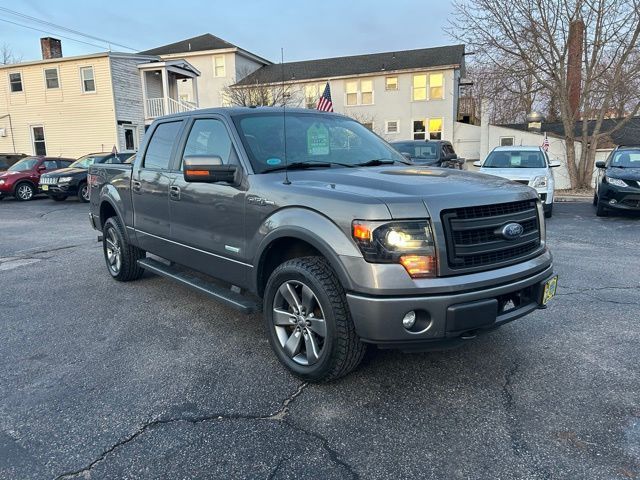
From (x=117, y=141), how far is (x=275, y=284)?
79.4 ft

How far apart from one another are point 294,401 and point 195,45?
3765 centimetres

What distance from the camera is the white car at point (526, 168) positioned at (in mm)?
9984

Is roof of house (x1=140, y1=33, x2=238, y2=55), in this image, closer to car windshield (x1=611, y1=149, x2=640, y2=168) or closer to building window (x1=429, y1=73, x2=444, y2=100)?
building window (x1=429, y1=73, x2=444, y2=100)

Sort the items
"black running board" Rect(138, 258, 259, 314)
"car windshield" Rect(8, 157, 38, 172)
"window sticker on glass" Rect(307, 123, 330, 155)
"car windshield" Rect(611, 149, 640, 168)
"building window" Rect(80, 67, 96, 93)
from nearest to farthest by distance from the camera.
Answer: "black running board" Rect(138, 258, 259, 314) < "window sticker on glass" Rect(307, 123, 330, 155) < "car windshield" Rect(611, 149, 640, 168) < "car windshield" Rect(8, 157, 38, 172) < "building window" Rect(80, 67, 96, 93)

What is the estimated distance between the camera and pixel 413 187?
118 inches

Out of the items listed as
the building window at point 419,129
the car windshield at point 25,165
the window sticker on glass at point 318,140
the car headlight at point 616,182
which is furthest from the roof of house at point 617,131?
the window sticker on glass at point 318,140

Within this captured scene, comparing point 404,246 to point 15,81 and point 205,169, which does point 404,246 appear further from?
point 15,81

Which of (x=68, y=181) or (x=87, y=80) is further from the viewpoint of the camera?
(x=87, y=80)

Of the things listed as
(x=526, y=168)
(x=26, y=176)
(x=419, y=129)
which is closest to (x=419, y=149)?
(x=526, y=168)

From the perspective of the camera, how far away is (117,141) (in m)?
24.5

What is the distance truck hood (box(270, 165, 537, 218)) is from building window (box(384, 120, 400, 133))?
91.2ft

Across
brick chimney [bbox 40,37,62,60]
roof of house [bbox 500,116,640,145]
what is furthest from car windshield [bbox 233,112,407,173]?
brick chimney [bbox 40,37,62,60]

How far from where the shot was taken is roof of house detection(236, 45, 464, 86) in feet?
97.8

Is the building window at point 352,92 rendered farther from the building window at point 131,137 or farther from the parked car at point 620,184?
the parked car at point 620,184
